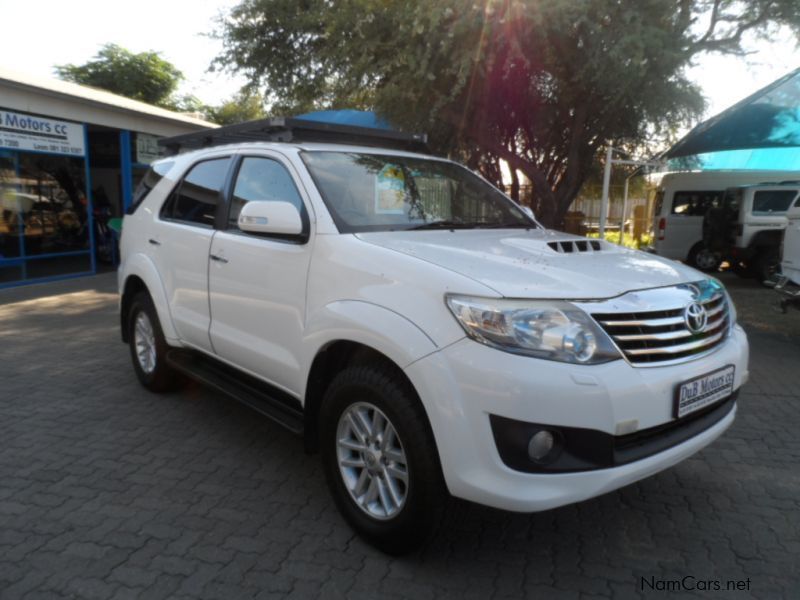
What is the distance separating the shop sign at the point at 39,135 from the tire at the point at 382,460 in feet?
31.9

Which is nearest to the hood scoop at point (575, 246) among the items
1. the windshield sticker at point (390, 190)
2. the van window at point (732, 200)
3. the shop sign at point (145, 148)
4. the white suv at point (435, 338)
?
the white suv at point (435, 338)

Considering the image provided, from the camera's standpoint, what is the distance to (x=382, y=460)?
2605mm

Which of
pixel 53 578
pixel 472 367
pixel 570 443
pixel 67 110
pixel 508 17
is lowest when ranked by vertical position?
pixel 53 578

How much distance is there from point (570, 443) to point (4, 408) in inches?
167

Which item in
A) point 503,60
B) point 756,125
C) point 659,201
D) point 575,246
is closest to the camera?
point 575,246

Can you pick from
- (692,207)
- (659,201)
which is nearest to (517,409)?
(692,207)

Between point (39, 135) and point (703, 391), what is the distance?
11.2 metres

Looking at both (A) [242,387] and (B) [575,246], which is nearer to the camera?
(B) [575,246]

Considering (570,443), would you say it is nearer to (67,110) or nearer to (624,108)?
(624,108)

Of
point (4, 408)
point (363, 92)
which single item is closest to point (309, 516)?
point (4, 408)

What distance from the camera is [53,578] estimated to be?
2.52 meters

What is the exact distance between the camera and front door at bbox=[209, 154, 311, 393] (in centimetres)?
306

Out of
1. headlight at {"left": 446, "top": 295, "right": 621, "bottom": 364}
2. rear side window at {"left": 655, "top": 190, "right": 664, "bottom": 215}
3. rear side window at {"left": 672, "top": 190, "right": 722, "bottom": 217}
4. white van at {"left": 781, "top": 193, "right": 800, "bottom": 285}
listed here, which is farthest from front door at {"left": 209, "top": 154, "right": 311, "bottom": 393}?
rear side window at {"left": 655, "top": 190, "right": 664, "bottom": 215}

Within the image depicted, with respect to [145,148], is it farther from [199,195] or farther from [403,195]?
[403,195]
